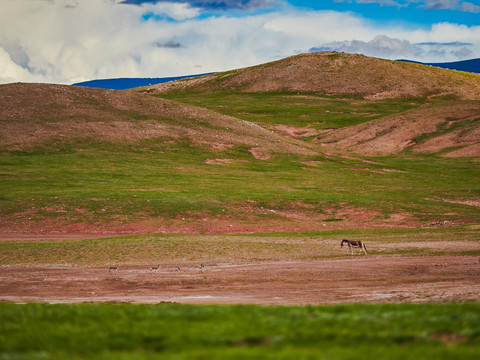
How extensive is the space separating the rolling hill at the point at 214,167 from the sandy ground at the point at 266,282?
16107 millimetres

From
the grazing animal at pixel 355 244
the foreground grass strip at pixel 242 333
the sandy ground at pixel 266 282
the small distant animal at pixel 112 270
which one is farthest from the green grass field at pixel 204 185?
the foreground grass strip at pixel 242 333

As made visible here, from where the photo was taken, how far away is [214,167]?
7212 centimetres

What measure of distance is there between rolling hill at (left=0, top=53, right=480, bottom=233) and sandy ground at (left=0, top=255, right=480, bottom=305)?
16107mm

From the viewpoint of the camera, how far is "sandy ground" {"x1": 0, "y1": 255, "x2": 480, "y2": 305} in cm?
2228

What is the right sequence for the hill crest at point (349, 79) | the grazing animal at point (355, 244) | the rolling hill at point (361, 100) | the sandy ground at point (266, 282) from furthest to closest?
the hill crest at point (349, 79), the rolling hill at point (361, 100), the grazing animal at point (355, 244), the sandy ground at point (266, 282)

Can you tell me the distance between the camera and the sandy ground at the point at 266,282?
2228 cm

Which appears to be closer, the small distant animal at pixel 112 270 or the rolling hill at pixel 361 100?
the small distant animal at pixel 112 270

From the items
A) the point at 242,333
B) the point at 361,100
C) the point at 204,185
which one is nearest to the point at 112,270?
the point at 242,333

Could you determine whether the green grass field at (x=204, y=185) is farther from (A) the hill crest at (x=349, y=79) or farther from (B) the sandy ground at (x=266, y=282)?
(A) the hill crest at (x=349, y=79)

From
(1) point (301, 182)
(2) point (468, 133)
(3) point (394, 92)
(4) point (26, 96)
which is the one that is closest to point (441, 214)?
(1) point (301, 182)

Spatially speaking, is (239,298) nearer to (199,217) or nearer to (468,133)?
(199,217)

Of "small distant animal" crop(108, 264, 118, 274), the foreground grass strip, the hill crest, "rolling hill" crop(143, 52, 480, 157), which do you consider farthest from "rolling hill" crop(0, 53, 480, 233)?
the hill crest

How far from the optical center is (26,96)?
87.3 m

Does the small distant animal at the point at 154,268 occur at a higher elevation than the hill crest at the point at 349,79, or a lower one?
lower
